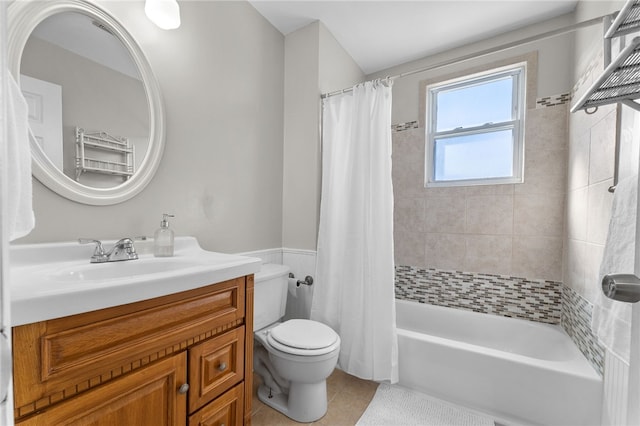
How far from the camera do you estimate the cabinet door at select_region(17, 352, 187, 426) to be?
2.16 feet

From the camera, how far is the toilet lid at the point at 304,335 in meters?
1.42

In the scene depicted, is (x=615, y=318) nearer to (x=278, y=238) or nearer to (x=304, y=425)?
(x=304, y=425)

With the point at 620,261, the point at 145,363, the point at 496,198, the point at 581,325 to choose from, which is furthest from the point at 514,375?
the point at 145,363

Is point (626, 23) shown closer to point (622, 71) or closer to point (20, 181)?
point (622, 71)

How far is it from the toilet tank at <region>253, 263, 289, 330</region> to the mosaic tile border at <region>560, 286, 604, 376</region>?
5.42ft

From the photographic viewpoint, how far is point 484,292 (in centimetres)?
219

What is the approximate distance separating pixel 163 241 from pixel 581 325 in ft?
7.59

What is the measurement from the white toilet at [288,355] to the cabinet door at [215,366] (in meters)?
0.36

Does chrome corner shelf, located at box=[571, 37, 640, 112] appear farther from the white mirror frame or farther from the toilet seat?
the white mirror frame

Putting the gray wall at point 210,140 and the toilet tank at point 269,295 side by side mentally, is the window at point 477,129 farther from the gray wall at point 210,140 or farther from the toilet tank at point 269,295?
the toilet tank at point 269,295

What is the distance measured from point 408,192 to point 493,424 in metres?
1.70

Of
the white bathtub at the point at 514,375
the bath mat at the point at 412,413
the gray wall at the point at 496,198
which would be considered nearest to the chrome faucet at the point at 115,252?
the bath mat at the point at 412,413

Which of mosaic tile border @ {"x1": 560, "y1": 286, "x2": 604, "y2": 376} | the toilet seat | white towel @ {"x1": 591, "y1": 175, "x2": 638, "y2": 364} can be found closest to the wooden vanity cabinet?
the toilet seat

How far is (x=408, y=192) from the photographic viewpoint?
8.31 ft
